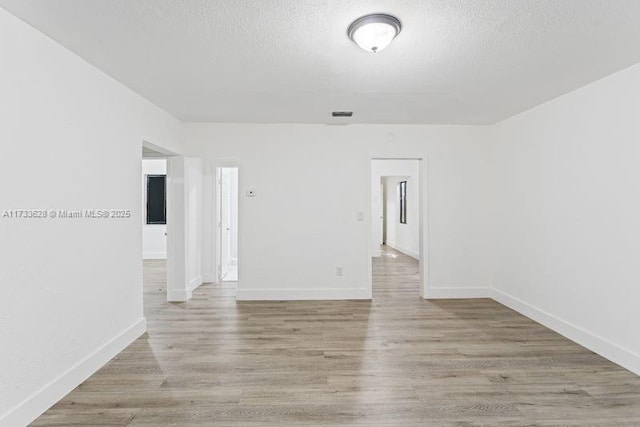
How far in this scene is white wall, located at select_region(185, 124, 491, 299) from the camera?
4.46m

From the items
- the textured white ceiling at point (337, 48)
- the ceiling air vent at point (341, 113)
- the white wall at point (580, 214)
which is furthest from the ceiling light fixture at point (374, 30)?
the white wall at point (580, 214)

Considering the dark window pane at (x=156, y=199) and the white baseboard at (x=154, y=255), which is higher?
the dark window pane at (x=156, y=199)

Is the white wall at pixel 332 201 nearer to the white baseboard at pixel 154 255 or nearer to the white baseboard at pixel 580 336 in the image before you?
the white baseboard at pixel 580 336

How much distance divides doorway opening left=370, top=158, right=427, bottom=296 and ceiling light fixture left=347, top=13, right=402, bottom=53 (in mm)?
3778

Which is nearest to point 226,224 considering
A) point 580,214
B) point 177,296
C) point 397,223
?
point 177,296

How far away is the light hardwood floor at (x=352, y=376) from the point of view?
2.02 m

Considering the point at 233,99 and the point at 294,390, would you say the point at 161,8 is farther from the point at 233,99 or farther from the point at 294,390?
the point at 294,390

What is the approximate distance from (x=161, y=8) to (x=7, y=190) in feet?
4.35

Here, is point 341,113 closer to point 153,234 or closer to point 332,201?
point 332,201

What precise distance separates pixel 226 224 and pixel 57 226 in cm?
441

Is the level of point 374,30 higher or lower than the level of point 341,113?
lower

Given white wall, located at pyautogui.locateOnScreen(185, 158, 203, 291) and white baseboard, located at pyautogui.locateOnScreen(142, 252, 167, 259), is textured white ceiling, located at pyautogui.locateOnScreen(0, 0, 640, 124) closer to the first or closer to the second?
white wall, located at pyautogui.locateOnScreen(185, 158, 203, 291)

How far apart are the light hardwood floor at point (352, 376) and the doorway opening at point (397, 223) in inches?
72.0

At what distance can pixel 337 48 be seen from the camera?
2279 mm
